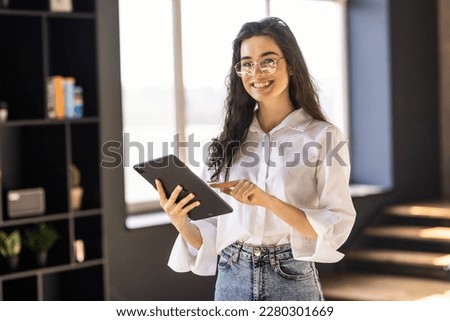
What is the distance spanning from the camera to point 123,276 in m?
3.62

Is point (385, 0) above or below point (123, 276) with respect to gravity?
above

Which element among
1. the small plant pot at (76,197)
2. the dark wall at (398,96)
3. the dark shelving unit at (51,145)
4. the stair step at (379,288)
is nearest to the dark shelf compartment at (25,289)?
the dark shelving unit at (51,145)

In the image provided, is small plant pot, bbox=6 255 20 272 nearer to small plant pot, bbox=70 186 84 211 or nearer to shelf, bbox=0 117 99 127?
small plant pot, bbox=70 186 84 211

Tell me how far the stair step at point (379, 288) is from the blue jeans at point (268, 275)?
1796 mm

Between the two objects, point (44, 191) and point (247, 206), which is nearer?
point (247, 206)

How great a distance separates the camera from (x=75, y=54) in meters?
3.42

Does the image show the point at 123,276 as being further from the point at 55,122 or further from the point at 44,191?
the point at 55,122

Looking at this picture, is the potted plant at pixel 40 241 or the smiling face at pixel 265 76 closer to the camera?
the smiling face at pixel 265 76

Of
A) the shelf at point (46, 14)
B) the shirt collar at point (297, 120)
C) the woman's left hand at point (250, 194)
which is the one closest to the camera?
the woman's left hand at point (250, 194)

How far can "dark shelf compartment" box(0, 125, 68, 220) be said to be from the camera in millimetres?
3316

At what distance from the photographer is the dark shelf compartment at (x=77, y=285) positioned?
3.48 metres

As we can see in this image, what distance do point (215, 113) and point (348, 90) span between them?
0.86 metres

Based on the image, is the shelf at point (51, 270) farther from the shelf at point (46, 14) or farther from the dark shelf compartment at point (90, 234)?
the shelf at point (46, 14)
